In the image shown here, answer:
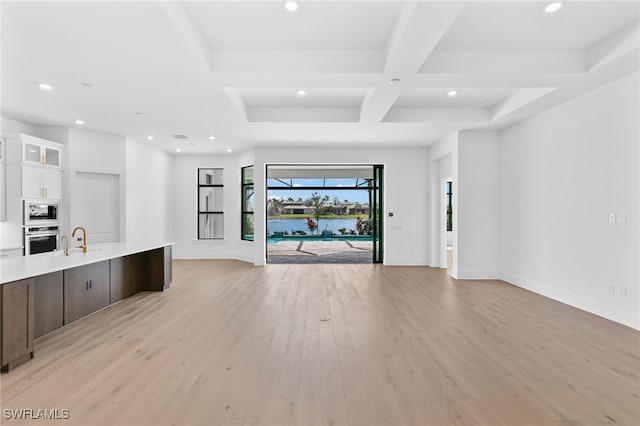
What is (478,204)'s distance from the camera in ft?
21.7

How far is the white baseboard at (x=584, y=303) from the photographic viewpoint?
3.91 metres

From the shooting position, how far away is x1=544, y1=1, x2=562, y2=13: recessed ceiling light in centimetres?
300

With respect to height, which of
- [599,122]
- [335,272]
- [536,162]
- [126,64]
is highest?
[126,64]

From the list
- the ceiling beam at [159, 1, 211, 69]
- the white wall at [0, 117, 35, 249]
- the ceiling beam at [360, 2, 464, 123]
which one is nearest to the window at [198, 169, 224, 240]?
the white wall at [0, 117, 35, 249]

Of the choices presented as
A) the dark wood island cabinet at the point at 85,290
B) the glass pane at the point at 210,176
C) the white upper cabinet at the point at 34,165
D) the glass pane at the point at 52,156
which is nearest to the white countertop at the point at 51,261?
the dark wood island cabinet at the point at 85,290

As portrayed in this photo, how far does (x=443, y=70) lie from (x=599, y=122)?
2364 millimetres

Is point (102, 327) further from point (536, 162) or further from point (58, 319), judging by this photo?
point (536, 162)

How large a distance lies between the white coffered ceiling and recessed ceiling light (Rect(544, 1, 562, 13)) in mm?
76

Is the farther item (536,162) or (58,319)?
(536,162)

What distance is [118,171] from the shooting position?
7160 millimetres

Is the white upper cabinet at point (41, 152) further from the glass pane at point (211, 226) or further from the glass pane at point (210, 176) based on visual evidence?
the glass pane at point (211, 226)

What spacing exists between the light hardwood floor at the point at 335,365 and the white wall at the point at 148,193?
3.35 metres

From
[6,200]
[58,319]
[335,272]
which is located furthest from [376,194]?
[6,200]

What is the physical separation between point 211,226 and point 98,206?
313 cm
